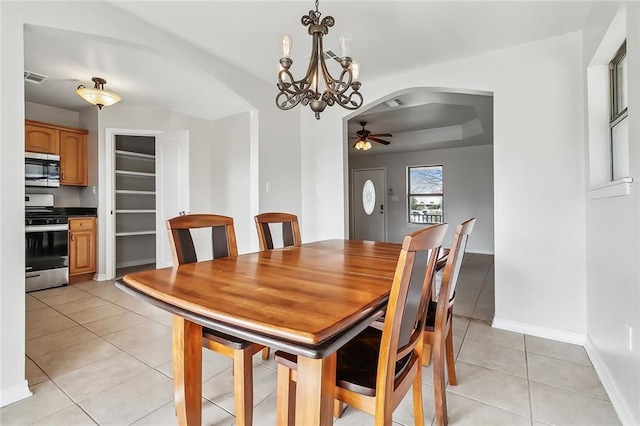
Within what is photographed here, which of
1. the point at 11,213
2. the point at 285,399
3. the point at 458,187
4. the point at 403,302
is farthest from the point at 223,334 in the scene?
the point at 458,187

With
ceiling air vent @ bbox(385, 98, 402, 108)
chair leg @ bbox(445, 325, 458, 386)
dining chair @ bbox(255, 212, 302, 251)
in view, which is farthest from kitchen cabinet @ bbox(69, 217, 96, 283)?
chair leg @ bbox(445, 325, 458, 386)

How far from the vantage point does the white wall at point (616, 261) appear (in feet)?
4.44

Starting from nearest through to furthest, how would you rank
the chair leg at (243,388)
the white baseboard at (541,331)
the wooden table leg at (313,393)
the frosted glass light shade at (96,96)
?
the wooden table leg at (313,393) < the chair leg at (243,388) < the white baseboard at (541,331) < the frosted glass light shade at (96,96)

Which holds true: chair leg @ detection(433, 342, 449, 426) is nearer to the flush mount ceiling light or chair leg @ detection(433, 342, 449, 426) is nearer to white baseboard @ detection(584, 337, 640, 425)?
white baseboard @ detection(584, 337, 640, 425)

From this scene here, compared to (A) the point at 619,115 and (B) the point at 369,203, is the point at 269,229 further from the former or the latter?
(B) the point at 369,203

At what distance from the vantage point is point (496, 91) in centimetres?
261

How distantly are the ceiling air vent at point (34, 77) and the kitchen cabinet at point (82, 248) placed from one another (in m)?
1.62

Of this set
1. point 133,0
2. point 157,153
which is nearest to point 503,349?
point 133,0

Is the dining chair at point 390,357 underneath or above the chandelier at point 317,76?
underneath

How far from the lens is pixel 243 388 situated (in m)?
1.22

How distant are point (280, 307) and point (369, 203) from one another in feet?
23.2

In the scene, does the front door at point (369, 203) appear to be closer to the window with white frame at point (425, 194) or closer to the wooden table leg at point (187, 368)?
the window with white frame at point (425, 194)

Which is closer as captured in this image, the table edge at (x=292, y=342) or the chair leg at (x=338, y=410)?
the table edge at (x=292, y=342)

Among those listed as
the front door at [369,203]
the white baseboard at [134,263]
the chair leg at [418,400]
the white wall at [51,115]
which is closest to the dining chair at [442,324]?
the chair leg at [418,400]
